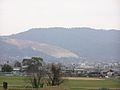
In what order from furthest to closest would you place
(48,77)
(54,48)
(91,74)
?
(54,48), (91,74), (48,77)

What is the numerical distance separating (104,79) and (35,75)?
2.05 metres

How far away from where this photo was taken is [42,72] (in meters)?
7.55

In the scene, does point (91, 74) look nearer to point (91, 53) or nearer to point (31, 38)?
point (91, 53)

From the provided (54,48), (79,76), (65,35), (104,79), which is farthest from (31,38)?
(104,79)

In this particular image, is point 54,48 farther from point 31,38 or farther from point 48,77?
point 48,77

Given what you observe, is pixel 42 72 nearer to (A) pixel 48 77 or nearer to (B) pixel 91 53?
(A) pixel 48 77

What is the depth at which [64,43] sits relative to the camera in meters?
27.2

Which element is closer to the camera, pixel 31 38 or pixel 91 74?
pixel 91 74

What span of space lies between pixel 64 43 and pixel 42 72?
19707mm

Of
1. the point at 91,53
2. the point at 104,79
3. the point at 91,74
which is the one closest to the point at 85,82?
the point at 104,79

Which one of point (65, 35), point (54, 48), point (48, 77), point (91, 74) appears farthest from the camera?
point (65, 35)

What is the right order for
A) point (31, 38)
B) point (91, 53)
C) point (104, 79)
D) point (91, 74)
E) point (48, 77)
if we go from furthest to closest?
point (31, 38) < point (91, 53) < point (91, 74) < point (104, 79) < point (48, 77)

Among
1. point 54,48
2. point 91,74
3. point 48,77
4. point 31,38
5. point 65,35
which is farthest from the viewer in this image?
point 65,35

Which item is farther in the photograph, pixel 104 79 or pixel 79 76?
pixel 79 76
